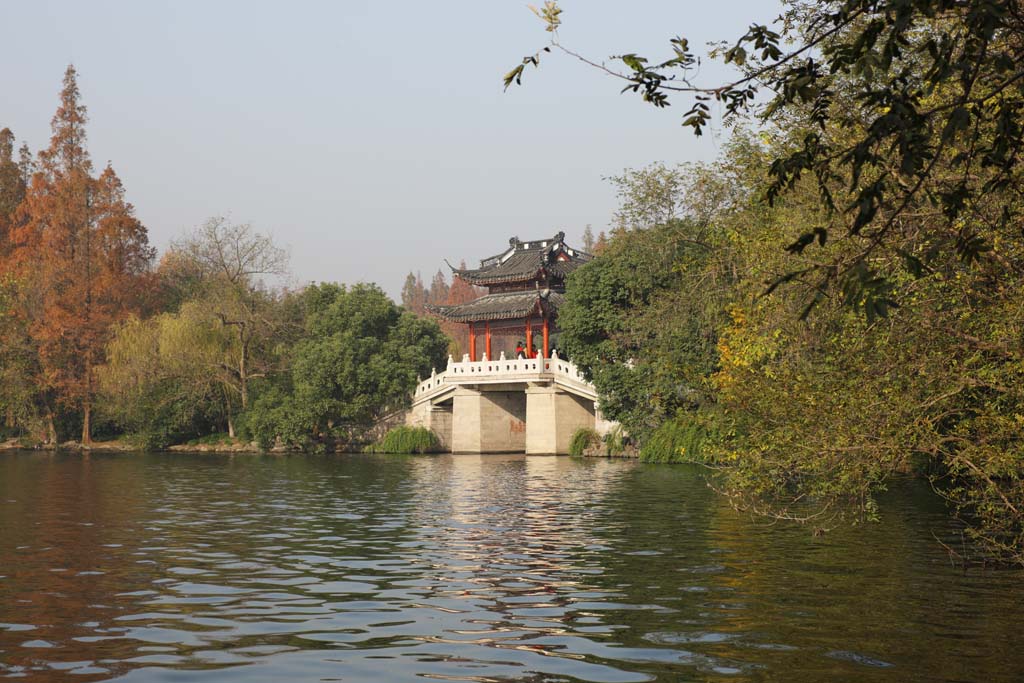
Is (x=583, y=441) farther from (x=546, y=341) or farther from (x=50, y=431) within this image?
(x=50, y=431)

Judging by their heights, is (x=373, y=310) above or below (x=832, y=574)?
above

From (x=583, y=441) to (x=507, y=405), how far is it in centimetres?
692

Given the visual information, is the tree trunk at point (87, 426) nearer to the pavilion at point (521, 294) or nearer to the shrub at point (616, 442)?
the pavilion at point (521, 294)

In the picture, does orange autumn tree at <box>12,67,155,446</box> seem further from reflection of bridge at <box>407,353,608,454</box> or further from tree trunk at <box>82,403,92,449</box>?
reflection of bridge at <box>407,353,608,454</box>

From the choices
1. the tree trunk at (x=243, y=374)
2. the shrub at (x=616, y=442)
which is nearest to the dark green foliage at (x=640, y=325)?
the shrub at (x=616, y=442)

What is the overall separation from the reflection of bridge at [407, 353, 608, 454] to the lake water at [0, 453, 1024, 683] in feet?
73.7

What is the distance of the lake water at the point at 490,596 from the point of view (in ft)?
29.2

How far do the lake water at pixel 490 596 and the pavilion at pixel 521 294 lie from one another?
27128mm

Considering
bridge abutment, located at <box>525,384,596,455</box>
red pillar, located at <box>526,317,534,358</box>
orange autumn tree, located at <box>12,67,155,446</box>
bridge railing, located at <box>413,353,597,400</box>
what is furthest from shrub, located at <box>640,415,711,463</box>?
orange autumn tree, located at <box>12,67,155,446</box>

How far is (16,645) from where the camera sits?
9.48 m

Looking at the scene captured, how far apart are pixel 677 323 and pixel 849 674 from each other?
28.2m

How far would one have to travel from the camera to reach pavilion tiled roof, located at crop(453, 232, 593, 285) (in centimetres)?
5125

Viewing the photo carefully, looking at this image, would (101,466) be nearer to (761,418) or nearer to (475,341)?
(475,341)

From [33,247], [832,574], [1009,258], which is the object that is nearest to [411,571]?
[832,574]
